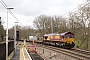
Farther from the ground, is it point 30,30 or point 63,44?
point 30,30

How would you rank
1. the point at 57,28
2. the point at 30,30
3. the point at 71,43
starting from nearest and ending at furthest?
1. the point at 71,43
2. the point at 57,28
3. the point at 30,30

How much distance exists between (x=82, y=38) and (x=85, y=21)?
3.76m

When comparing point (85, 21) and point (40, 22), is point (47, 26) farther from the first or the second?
point (85, 21)

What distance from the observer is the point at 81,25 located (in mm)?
39625

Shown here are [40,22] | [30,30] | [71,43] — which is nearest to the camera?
[71,43]

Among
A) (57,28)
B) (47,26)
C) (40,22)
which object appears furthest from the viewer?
(40,22)

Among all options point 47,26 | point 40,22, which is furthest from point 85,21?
point 40,22

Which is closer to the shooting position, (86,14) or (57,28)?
(86,14)

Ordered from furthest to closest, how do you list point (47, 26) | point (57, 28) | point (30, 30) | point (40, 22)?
point (30, 30), point (40, 22), point (47, 26), point (57, 28)

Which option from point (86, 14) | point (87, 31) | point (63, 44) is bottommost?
point (63, 44)

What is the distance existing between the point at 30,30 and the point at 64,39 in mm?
71560

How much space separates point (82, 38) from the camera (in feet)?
131

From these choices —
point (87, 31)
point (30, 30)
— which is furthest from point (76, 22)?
point (30, 30)

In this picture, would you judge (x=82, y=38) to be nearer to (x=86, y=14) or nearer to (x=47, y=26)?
(x=86, y=14)
